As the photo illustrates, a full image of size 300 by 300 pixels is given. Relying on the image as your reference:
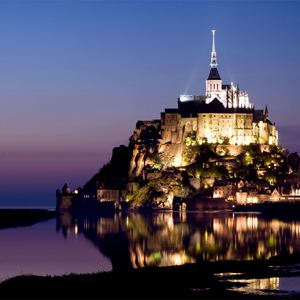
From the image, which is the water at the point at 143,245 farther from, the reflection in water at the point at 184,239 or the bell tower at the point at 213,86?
the bell tower at the point at 213,86

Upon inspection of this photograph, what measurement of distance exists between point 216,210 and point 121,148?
2303 centimetres

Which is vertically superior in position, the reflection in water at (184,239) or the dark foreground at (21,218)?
the dark foreground at (21,218)

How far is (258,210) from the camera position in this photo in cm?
10519

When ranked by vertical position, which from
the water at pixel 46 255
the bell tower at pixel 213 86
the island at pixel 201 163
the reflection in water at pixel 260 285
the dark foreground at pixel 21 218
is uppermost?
the bell tower at pixel 213 86

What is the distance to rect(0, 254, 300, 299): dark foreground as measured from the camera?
1271 inches

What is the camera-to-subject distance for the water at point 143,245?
44.3 m

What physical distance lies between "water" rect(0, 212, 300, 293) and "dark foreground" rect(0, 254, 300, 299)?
1.47 m

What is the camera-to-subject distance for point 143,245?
56906mm

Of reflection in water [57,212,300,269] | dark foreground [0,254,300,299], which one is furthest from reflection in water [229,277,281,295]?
reflection in water [57,212,300,269]

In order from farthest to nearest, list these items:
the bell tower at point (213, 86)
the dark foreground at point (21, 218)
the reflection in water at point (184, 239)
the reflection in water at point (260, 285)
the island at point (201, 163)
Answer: the bell tower at point (213, 86) < the island at point (201, 163) < the dark foreground at point (21, 218) < the reflection in water at point (184, 239) < the reflection in water at point (260, 285)

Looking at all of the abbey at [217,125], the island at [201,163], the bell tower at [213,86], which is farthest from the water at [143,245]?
the bell tower at [213,86]

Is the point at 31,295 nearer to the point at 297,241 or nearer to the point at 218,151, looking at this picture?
the point at 297,241

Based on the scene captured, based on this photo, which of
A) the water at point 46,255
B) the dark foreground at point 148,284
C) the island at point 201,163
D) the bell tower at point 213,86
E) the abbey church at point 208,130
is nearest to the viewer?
the dark foreground at point 148,284

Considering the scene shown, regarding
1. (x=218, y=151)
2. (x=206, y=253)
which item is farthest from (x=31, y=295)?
(x=218, y=151)
